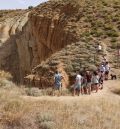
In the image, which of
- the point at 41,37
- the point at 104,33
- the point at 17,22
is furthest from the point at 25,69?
the point at 104,33

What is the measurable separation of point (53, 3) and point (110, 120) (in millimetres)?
36821

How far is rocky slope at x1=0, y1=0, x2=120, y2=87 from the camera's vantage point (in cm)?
3441

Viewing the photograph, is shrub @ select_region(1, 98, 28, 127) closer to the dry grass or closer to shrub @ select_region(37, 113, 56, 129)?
the dry grass

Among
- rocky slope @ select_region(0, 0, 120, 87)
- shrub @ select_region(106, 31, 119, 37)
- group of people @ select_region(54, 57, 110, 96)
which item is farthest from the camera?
shrub @ select_region(106, 31, 119, 37)

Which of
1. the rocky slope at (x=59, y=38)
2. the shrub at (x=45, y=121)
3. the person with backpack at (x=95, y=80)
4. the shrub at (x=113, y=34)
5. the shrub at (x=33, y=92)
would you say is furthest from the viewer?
the shrub at (x=113, y=34)

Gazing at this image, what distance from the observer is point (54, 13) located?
5306 cm

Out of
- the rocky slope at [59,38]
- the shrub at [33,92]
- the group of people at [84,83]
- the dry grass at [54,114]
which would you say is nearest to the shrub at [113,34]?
the rocky slope at [59,38]

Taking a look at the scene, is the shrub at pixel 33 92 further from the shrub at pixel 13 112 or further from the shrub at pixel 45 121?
the shrub at pixel 45 121

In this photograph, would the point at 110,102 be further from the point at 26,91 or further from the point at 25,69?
the point at 25,69

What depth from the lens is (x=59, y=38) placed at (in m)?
47.2

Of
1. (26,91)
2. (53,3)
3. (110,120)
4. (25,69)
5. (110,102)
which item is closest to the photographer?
(110,120)

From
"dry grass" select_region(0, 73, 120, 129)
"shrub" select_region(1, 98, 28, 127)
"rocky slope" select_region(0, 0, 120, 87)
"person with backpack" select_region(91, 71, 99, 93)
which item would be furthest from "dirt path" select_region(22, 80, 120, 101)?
"rocky slope" select_region(0, 0, 120, 87)

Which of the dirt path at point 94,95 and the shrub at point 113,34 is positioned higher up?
the shrub at point 113,34

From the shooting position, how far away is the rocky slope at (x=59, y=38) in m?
34.4
